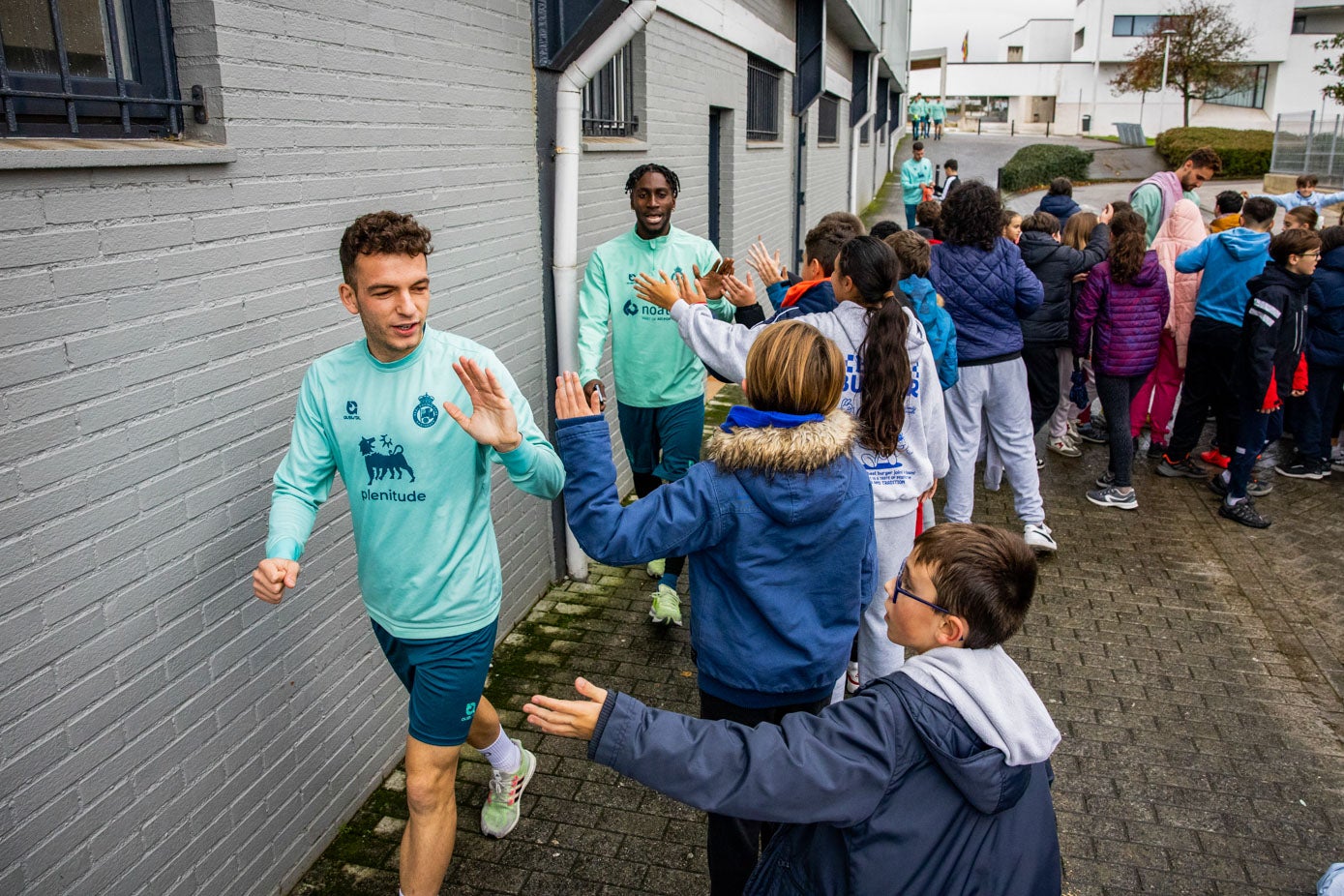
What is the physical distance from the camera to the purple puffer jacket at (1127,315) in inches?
262

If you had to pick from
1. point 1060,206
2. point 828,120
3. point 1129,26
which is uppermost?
point 1129,26

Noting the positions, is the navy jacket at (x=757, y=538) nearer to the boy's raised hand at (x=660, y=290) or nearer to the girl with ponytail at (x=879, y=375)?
the girl with ponytail at (x=879, y=375)

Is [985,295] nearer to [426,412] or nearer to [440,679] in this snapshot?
[426,412]

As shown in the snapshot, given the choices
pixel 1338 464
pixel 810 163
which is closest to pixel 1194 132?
pixel 810 163

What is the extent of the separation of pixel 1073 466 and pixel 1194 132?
130 feet

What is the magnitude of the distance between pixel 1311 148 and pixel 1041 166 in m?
8.66

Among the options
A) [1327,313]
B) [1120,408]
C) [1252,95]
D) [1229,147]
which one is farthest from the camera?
[1252,95]

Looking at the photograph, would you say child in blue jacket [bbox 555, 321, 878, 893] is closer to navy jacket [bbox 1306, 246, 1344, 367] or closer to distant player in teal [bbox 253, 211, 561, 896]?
distant player in teal [bbox 253, 211, 561, 896]

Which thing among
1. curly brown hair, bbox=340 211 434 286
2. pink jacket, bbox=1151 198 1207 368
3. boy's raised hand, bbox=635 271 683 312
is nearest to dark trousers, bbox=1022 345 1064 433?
pink jacket, bbox=1151 198 1207 368

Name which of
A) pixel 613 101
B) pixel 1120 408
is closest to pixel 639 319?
pixel 613 101

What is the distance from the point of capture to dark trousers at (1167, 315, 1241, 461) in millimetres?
7109

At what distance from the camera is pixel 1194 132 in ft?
133

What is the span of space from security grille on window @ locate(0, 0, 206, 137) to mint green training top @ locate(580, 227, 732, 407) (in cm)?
238

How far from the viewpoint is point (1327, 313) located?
7211mm
